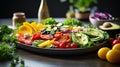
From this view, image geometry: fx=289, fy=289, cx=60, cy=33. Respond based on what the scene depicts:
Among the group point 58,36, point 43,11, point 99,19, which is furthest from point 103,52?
point 43,11

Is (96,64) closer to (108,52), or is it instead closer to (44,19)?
(108,52)

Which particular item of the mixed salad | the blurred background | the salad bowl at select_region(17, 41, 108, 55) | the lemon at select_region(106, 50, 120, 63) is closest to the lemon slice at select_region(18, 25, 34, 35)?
the mixed salad

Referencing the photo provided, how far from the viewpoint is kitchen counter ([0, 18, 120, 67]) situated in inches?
58.6

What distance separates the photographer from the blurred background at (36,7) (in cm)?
433

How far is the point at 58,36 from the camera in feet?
5.79

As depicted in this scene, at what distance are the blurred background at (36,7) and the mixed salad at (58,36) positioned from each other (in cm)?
238

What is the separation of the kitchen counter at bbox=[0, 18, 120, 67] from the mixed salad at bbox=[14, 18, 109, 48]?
59mm

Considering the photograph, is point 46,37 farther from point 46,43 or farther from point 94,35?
point 94,35

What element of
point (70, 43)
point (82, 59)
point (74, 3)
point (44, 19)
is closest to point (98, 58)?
point (82, 59)

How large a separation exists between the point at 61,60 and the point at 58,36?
0.24m

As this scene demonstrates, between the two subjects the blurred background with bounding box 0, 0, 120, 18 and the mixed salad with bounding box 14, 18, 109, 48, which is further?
the blurred background with bounding box 0, 0, 120, 18

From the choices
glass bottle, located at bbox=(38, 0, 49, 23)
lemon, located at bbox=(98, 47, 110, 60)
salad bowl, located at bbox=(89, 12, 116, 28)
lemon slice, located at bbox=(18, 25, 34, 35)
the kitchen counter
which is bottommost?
the kitchen counter

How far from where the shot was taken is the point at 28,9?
4.38 m

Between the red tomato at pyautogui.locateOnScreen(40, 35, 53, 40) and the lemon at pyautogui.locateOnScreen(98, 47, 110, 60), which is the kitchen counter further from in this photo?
the red tomato at pyautogui.locateOnScreen(40, 35, 53, 40)
